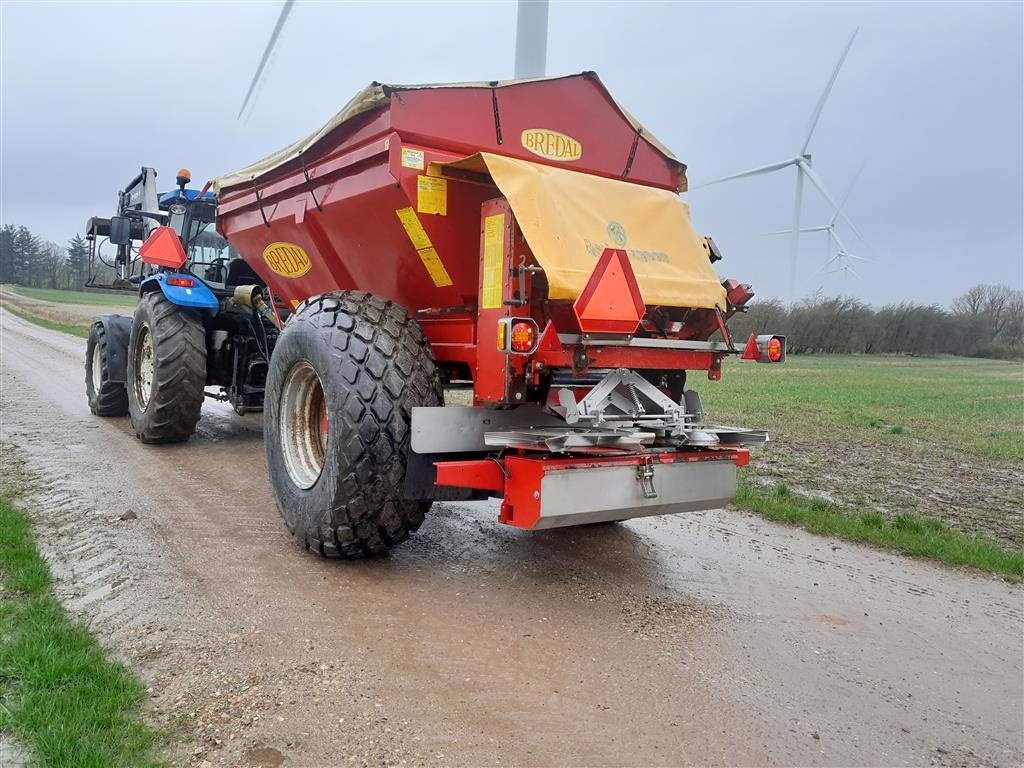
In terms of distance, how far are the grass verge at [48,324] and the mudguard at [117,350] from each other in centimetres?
1346

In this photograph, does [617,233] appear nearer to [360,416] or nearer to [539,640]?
[360,416]

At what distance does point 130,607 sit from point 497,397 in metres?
2.12

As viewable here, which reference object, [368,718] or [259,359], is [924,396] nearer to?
[259,359]

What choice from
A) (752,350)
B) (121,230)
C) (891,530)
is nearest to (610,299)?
(752,350)

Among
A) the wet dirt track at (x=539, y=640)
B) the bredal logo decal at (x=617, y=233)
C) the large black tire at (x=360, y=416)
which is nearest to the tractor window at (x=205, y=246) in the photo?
the wet dirt track at (x=539, y=640)

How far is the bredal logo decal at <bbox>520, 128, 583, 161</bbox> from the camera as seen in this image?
473cm

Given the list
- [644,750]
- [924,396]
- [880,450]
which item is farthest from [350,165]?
[924,396]

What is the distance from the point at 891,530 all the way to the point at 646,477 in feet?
9.39

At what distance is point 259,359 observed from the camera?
768 centimetres

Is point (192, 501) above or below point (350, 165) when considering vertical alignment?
below

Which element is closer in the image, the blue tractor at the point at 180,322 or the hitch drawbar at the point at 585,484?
the hitch drawbar at the point at 585,484

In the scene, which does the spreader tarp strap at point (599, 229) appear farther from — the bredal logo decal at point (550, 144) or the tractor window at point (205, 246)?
the tractor window at point (205, 246)

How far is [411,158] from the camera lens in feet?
13.8

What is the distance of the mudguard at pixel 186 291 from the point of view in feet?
24.1
